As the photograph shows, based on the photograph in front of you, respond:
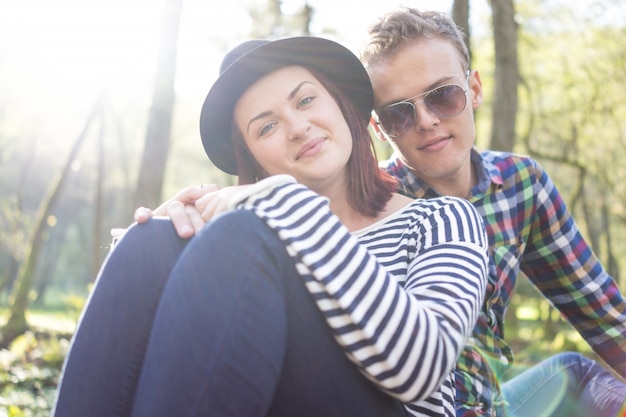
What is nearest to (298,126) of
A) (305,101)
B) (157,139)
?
(305,101)

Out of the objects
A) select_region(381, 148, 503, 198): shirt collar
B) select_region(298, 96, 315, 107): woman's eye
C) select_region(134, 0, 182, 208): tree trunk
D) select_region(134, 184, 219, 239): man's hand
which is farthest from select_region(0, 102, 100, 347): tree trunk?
select_region(134, 184, 219, 239): man's hand

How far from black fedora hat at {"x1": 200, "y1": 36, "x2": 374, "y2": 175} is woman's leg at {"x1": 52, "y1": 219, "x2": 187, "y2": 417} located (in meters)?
0.88

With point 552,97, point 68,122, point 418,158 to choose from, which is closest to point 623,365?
point 418,158

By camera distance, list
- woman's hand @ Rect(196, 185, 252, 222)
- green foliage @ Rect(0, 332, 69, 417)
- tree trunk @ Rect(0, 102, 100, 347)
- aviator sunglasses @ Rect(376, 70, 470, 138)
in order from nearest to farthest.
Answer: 1. woman's hand @ Rect(196, 185, 252, 222)
2. aviator sunglasses @ Rect(376, 70, 470, 138)
3. green foliage @ Rect(0, 332, 69, 417)
4. tree trunk @ Rect(0, 102, 100, 347)

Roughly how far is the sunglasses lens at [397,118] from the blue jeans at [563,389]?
1302mm

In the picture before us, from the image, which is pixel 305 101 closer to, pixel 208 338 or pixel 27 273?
pixel 208 338

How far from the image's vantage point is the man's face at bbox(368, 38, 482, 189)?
108 inches

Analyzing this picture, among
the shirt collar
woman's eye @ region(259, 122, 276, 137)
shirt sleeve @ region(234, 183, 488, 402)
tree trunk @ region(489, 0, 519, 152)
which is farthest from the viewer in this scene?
tree trunk @ region(489, 0, 519, 152)

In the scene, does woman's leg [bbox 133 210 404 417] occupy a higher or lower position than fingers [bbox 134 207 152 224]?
lower

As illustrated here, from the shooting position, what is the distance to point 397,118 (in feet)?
9.12

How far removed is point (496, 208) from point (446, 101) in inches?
20.8

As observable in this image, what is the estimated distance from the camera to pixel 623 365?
9.62 ft

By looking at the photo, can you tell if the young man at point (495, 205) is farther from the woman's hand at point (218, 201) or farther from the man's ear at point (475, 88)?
the woman's hand at point (218, 201)

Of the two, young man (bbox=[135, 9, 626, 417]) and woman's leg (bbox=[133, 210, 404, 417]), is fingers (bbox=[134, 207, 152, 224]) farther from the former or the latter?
young man (bbox=[135, 9, 626, 417])
